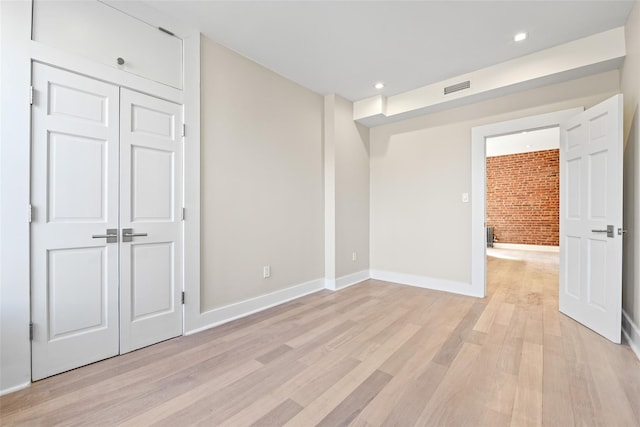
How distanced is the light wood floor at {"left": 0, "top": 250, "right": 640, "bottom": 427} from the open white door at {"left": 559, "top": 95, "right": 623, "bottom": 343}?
9.7 inches

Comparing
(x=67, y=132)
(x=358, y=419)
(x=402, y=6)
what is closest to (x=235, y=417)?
(x=358, y=419)

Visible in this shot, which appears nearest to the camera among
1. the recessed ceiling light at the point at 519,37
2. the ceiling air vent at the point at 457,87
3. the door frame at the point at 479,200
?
the recessed ceiling light at the point at 519,37

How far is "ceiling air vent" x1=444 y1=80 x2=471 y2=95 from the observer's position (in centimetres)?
342

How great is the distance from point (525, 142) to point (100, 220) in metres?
8.81

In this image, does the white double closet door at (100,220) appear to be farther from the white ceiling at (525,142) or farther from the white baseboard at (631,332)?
the white ceiling at (525,142)

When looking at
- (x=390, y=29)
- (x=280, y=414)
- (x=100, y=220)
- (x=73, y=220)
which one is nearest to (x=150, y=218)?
(x=100, y=220)

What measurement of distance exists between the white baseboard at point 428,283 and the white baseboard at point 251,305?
1170 mm

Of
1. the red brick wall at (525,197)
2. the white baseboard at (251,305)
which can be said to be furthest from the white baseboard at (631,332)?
the red brick wall at (525,197)

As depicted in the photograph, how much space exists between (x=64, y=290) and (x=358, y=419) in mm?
2102

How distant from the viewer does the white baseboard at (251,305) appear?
8.78ft

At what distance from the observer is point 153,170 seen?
2.35m

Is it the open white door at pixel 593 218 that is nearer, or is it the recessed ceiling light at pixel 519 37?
the open white door at pixel 593 218

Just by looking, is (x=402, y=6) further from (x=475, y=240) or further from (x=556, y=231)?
(x=556, y=231)

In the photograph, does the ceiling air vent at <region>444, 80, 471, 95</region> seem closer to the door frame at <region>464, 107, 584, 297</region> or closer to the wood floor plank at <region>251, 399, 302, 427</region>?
the door frame at <region>464, 107, 584, 297</region>
